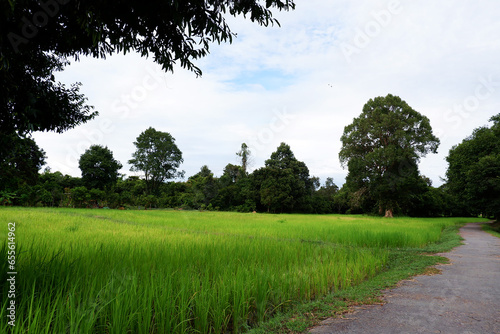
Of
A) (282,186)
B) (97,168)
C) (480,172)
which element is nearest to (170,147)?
(97,168)

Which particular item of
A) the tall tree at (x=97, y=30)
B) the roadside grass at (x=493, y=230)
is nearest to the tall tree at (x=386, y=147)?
the roadside grass at (x=493, y=230)

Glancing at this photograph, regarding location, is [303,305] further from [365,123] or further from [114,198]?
[114,198]

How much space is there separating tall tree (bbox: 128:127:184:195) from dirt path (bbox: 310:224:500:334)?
4653 cm

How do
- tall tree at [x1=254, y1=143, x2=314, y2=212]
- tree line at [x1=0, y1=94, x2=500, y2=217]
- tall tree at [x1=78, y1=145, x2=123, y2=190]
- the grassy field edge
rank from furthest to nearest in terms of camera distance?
tall tree at [x1=78, y1=145, x2=123, y2=190], tall tree at [x1=254, y1=143, x2=314, y2=212], tree line at [x1=0, y1=94, x2=500, y2=217], the grassy field edge

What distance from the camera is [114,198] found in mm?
33469

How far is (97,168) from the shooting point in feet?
141

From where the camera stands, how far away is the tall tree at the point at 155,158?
153ft

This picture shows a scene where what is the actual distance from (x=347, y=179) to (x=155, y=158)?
107ft

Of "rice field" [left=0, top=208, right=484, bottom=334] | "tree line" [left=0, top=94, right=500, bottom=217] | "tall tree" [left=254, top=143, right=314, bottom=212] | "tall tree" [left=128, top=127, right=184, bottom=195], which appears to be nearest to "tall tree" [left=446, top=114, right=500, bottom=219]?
"tree line" [left=0, top=94, right=500, bottom=217]

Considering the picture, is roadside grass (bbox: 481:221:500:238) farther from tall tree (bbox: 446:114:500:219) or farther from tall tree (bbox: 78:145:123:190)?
tall tree (bbox: 78:145:123:190)

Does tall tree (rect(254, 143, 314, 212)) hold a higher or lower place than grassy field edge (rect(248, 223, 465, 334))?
higher

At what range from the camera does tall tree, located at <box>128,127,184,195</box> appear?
4653cm

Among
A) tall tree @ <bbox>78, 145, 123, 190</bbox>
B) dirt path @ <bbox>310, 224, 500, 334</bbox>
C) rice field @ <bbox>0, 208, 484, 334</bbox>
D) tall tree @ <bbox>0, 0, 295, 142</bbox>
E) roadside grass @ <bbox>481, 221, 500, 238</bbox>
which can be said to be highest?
tall tree @ <bbox>78, 145, 123, 190</bbox>

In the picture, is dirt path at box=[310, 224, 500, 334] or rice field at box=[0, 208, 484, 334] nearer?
rice field at box=[0, 208, 484, 334]
